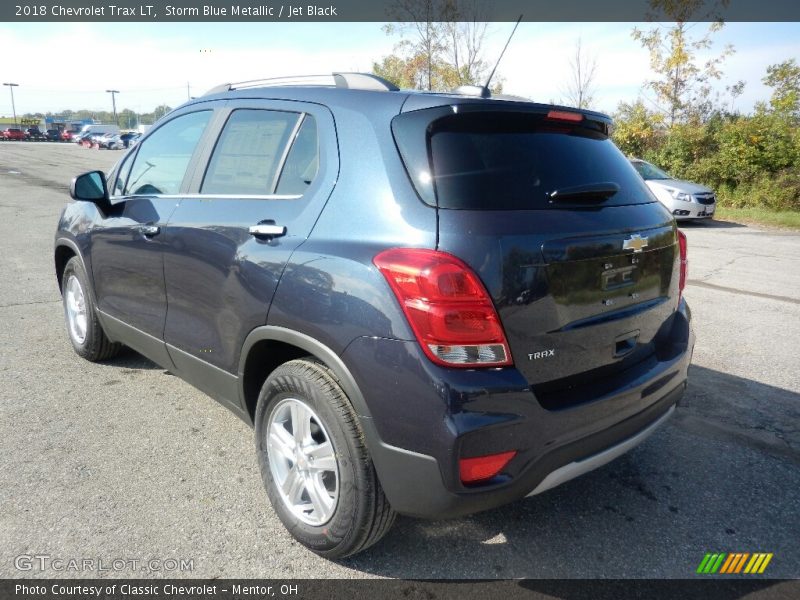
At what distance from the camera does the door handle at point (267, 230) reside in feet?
8.31

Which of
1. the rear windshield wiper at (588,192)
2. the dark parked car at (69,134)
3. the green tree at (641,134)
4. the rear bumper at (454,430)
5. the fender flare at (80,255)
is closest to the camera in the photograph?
the rear bumper at (454,430)

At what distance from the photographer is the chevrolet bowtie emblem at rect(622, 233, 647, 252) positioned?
7.93ft

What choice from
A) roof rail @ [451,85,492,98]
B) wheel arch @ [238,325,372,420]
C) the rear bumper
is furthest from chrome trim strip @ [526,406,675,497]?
roof rail @ [451,85,492,98]

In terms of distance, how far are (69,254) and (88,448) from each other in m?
2.10

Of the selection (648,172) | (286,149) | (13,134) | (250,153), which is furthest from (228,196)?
(13,134)

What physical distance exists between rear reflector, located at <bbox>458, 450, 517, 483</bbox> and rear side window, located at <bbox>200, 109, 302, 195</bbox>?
150cm

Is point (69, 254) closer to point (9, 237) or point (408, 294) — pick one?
point (408, 294)

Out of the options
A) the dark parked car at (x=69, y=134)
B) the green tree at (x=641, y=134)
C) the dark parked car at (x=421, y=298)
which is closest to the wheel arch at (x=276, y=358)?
the dark parked car at (x=421, y=298)

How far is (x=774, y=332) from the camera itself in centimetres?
A: 570

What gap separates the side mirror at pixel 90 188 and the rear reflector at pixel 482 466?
306 cm

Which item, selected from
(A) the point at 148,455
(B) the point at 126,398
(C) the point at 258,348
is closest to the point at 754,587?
(C) the point at 258,348

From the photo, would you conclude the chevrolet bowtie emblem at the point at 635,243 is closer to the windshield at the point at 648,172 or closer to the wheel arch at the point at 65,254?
the wheel arch at the point at 65,254

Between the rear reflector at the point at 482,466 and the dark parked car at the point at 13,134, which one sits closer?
the rear reflector at the point at 482,466

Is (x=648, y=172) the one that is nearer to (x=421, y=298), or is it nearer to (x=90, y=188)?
(x=90, y=188)
